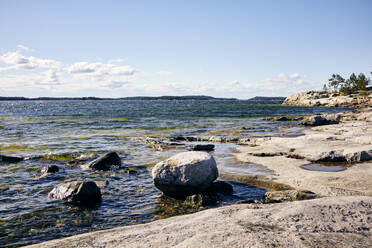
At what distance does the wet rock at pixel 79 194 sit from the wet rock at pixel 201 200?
3.39 metres

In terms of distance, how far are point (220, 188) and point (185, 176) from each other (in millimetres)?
1691

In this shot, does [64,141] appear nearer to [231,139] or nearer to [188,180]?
[231,139]

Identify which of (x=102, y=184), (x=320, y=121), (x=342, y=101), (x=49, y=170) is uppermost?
(x=342, y=101)

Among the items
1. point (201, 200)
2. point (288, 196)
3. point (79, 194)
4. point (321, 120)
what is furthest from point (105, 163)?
point (321, 120)

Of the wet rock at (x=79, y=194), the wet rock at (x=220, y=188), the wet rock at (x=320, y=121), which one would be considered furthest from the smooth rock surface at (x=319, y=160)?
the wet rock at (x=320, y=121)

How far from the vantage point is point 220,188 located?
38.2 feet

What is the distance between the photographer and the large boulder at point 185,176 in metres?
10.9

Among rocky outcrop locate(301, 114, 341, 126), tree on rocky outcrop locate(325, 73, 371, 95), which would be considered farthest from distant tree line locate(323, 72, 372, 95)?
rocky outcrop locate(301, 114, 341, 126)

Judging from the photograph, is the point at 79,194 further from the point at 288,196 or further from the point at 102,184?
the point at 288,196

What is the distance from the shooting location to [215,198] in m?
10.9

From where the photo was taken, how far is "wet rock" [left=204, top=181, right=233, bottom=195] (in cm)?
1152

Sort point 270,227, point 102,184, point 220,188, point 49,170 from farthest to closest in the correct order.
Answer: point 49,170, point 102,184, point 220,188, point 270,227

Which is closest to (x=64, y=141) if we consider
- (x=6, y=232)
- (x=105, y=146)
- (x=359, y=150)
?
(x=105, y=146)

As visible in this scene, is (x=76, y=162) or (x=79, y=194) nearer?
(x=79, y=194)
